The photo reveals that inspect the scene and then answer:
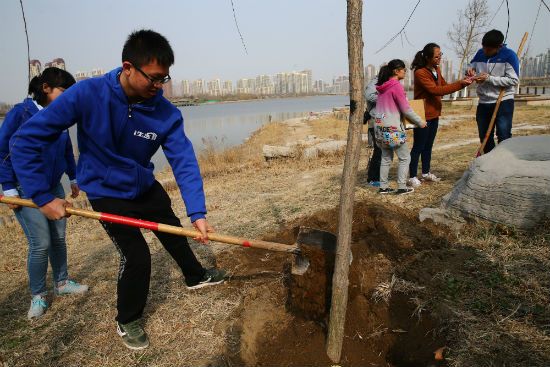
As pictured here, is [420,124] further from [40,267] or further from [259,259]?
[40,267]

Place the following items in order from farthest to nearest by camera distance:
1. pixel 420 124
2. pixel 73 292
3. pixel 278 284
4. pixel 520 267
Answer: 1. pixel 420 124
2. pixel 73 292
3. pixel 278 284
4. pixel 520 267

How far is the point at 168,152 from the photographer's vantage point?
2.65 meters

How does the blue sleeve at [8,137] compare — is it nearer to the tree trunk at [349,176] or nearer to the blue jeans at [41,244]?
the blue jeans at [41,244]

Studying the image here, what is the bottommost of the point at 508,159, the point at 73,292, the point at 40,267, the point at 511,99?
the point at 73,292

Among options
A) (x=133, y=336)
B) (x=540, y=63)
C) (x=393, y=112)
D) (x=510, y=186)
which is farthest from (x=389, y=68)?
(x=540, y=63)

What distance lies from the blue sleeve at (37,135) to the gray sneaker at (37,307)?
1334 mm

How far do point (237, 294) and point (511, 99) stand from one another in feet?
13.7

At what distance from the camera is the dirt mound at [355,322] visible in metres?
2.29

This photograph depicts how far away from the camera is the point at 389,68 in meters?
4.49

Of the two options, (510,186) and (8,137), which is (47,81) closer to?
(8,137)

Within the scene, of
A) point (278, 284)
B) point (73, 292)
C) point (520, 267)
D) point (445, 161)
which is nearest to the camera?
point (520, 267)

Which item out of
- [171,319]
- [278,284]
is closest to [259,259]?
[278,284]

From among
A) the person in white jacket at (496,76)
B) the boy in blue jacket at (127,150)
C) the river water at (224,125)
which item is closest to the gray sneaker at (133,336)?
the boy in blue jacket at (127,150)

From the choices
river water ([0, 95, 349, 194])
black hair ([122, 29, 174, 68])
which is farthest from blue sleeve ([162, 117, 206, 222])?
river water ([0, 95, 349, 194])
